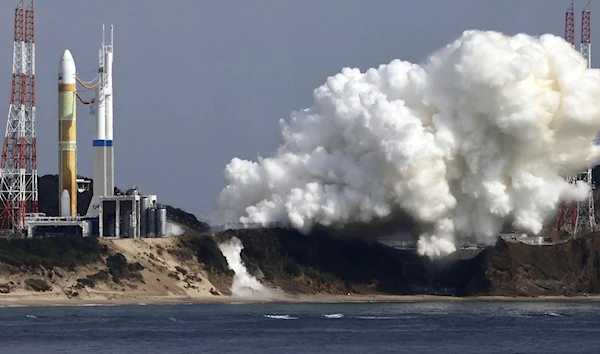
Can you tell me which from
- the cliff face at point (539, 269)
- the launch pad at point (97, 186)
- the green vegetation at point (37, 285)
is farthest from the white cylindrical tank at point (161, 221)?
the cliff face at point (539, 269)

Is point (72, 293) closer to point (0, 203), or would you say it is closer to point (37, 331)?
point (0, 203)

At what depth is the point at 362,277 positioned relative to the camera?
548 feet

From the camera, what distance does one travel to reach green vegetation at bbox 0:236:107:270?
158125mm

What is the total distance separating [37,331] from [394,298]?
163 ft

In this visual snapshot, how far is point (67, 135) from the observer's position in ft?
549

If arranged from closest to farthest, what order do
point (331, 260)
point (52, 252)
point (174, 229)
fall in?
point (52, 252), point (331, 260), point (174, 229)

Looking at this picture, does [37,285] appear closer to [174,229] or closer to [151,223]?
[151,223]

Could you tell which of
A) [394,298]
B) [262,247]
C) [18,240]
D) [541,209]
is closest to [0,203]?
[18,240]

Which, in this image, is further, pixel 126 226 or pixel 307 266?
pixel 307 266

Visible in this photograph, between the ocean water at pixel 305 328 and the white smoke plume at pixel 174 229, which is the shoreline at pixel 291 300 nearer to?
the ocean water at pixel 305 328

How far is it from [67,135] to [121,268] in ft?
49.7

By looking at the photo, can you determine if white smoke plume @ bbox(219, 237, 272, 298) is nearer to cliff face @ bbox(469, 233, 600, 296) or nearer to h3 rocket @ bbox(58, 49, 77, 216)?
h3 rocket @ bbox(58, 49, 77, 216)

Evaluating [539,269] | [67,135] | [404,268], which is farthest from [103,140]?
[539,269]

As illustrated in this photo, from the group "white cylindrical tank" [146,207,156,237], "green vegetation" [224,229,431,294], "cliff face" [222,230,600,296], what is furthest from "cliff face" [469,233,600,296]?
"white cylindrical tank" [146,207,156,237]
